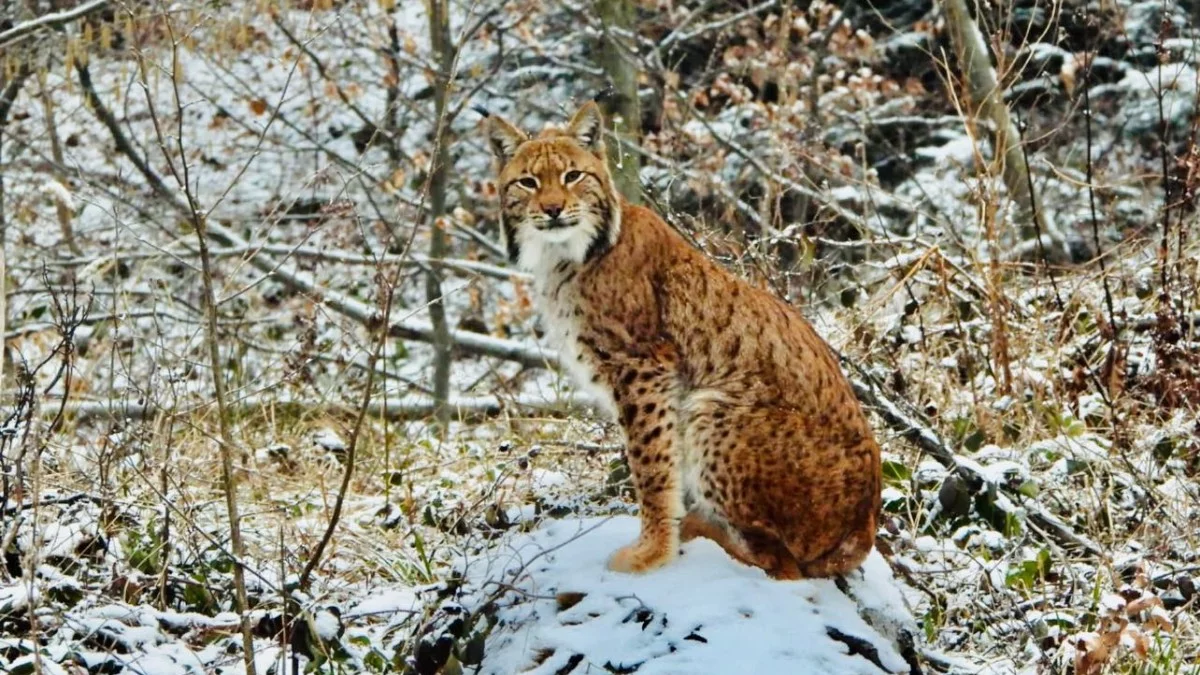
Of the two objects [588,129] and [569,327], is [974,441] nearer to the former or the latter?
[569,327]

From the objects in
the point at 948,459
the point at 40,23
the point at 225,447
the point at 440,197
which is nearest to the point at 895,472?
the point at 948,459

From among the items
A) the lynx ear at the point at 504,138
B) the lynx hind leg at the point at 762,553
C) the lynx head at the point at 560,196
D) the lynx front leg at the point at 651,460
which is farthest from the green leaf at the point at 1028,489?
the lynx ear at the point at 504,138

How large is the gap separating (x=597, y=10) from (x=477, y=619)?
20.5 feet

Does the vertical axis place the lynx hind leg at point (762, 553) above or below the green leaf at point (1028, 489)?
above

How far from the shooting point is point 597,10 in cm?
995

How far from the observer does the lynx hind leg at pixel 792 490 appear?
4.55 meters

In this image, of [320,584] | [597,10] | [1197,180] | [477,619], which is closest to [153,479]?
[320,584]

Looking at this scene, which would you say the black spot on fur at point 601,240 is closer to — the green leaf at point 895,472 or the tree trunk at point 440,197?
the green leaf at point 895,472

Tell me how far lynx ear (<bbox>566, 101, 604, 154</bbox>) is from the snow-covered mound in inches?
53.3

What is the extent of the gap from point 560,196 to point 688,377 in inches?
29.4

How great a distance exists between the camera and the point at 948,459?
5.75 m

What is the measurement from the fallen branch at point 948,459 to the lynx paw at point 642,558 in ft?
4.90

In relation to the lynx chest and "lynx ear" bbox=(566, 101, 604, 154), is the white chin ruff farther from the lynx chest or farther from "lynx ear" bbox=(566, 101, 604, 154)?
"lynx ear" bbox=(566, 101, 604, 154)

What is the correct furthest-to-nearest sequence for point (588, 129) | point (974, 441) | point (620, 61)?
1. point (620, 61)
2. point (974, 441)
3. point (588, 129)
